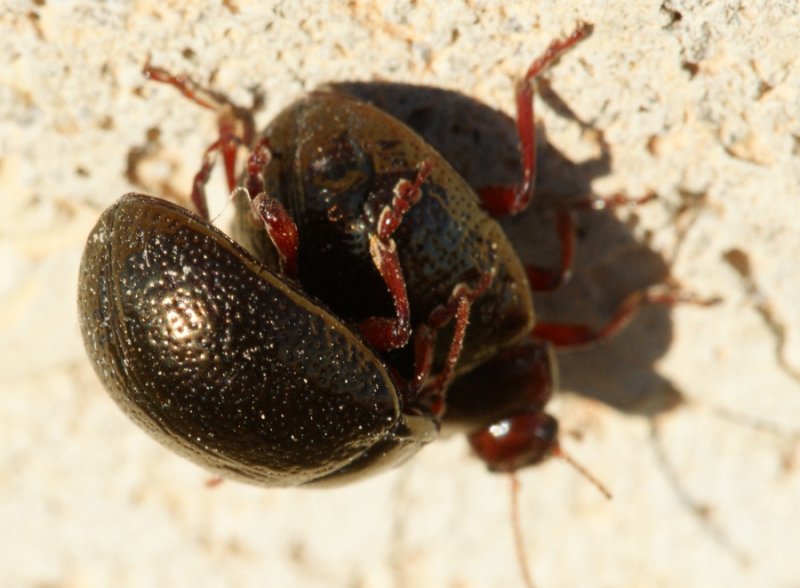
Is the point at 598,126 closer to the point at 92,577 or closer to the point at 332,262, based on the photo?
the point at 332,262

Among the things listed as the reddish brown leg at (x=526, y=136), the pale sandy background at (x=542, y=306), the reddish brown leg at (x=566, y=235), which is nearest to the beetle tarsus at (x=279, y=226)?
the pale sandy background at (x=542, y=306)

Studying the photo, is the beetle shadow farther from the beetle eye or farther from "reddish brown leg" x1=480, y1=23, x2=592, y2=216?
the beetle eye

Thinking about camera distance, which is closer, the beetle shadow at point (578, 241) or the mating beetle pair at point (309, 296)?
the mating beetle pair at point (309, 296)

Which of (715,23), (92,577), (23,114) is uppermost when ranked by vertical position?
(715,23)

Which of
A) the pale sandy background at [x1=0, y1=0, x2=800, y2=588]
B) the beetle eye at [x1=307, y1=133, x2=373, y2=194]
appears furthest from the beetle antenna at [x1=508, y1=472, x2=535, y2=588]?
the beetle eye at [x1=307, y1=133, x2=373, y2=194]

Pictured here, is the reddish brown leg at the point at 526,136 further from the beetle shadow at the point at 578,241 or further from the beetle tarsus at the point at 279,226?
the beetle tarsus at the point at 279,226

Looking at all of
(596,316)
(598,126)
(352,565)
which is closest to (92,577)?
(352,565)
